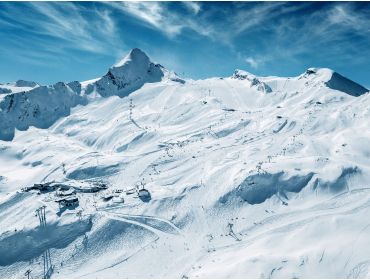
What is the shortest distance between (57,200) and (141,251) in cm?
1918

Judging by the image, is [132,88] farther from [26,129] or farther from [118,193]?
[118,193]

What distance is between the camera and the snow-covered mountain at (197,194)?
46.5 metres

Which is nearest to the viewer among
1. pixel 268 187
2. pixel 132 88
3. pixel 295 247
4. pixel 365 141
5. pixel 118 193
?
pixel 295 247

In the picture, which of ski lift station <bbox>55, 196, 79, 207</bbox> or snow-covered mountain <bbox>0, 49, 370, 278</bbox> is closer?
snow-covered mountain <bbox>0, 49, 370, 278</bbox>

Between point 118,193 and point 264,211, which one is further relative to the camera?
point 118,193

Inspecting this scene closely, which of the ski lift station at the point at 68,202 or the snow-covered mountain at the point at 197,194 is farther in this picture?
the ski lift station at the point at 68,202

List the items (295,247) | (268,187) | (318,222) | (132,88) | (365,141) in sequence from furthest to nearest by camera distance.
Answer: (132,88) < (365,141) < (268,187) < (318,222) < (295,247)

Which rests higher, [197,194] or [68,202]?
[68,202]

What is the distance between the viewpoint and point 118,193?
65.5 meters

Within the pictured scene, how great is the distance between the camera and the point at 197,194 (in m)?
62.3

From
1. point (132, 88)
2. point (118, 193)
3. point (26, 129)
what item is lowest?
point (118, 193)

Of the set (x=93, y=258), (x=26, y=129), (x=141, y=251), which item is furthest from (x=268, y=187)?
(x=26, y=129)

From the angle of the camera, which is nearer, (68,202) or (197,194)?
(68,202)

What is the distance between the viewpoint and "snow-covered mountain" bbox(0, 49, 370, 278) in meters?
46.5
